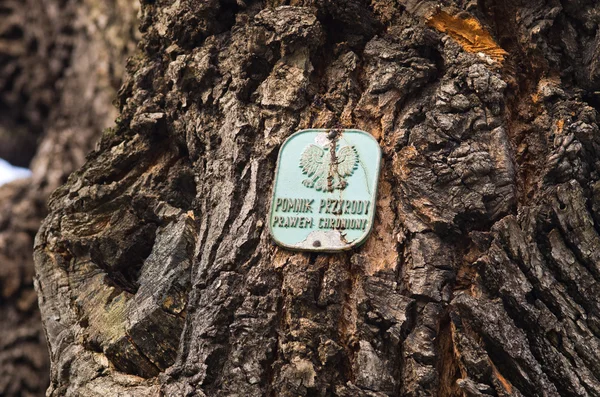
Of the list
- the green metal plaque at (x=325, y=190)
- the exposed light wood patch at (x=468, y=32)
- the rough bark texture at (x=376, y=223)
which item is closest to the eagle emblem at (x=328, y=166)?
the green metal plaque at (x=325, y=190)

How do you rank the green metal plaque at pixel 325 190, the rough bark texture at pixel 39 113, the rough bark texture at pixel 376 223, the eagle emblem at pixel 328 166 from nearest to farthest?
1. the rough bark texture at pixel 376 223
2. the green metal plaque at pixel 325 190
3. the eagle emblem at pixel 328 166
4. the rough bark texture at pixel 39 113

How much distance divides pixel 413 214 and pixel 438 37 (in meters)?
0.78

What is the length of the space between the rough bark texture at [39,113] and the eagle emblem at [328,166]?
397cm

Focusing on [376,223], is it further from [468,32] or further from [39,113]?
[39,113]

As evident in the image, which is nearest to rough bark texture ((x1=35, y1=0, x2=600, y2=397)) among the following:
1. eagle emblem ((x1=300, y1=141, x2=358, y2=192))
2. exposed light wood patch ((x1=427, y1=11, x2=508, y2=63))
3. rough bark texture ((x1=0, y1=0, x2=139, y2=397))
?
exposed light wood patch ((x1=427, y1=11, x2=508, y2=63))

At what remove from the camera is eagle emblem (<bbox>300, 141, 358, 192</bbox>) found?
351 centimetres

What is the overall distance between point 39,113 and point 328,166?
206 inches

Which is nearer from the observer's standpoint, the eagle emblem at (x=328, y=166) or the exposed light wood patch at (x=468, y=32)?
the eagle emblem at (x=328, y=166)

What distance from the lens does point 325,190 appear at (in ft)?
11.5

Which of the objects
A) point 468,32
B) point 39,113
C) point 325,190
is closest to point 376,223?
point 325,190

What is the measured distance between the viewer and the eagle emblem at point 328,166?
3.51m

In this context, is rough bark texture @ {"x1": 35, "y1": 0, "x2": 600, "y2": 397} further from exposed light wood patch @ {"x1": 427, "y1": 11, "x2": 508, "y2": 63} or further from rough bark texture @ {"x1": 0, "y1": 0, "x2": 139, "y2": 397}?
rough bark texture @ {"x1": 0, "y1": 0, "x2": 139, "y2": 397}

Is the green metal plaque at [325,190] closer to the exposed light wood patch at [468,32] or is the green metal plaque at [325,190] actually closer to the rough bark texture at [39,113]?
the exposed light wood patch at [468,32]

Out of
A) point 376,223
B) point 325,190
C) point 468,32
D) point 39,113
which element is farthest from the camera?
point 39,113
